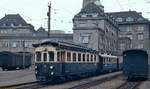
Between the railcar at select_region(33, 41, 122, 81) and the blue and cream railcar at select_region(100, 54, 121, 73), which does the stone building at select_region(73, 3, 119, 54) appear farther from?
the railcar at select_region(33, 41, 122, 81)

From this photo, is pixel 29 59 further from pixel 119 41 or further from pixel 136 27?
pixel 136 27

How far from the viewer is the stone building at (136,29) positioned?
10740 cm

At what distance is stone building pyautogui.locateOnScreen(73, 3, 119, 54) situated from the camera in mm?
75062

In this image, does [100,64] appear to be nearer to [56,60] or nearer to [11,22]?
[56,60]

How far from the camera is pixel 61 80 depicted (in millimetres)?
25609

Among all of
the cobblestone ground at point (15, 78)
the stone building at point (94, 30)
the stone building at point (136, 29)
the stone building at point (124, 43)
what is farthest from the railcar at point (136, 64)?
the stone building at point (136, 29)

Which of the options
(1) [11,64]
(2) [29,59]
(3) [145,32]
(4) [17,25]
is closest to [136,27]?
(3) [145,32]

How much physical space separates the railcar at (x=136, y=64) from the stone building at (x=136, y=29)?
7868 centimetres

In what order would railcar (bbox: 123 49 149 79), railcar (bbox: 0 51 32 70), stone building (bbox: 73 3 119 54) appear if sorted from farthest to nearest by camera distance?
stone building (bbox: 73 3 119 54), railcar (bbox: 0 51 32 70), railcar (bbox: 123 49 149 79)

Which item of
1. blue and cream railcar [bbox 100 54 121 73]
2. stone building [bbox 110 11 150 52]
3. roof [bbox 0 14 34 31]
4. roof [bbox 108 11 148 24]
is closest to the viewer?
blue and cream railcar [bbox 100 54 121 73]

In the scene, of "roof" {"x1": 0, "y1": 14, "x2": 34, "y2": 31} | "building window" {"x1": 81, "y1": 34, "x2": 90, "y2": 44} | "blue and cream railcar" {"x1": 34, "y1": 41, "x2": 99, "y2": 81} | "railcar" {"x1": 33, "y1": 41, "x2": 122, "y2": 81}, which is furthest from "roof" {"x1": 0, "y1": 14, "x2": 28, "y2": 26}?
"blue and cream railcar" {"x1": 34, "y1": 41, "x2": 99, "y2": 81}

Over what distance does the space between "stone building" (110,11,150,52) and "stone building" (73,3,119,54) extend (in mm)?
10336

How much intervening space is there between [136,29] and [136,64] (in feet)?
266

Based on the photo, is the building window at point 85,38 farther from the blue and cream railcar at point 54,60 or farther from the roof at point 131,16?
the blue and cream railcar at point 54,60
